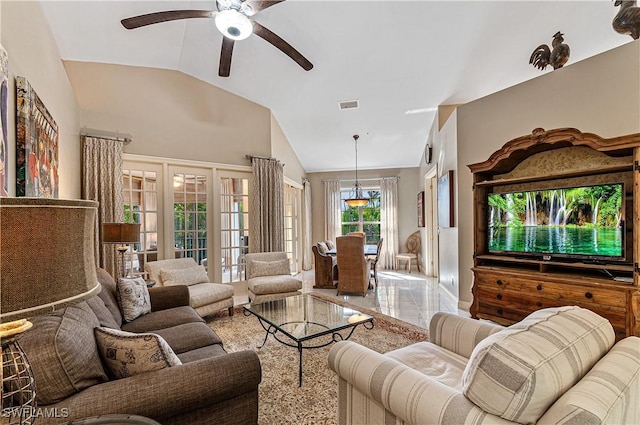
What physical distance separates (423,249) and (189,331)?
5.94m

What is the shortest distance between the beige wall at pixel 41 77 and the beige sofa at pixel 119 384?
1.06 m

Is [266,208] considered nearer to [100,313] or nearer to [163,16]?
[163,16]

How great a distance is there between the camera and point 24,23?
198 centimetres

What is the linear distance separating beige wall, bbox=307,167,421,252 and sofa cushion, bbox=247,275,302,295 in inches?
158

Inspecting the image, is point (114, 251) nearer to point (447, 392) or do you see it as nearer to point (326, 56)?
point (326, 56)

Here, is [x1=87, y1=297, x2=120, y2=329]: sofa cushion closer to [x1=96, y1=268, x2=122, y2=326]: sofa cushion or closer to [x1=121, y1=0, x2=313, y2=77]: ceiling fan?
[x1=96, y1=268, x2=122, y2=326]: sofa cushion

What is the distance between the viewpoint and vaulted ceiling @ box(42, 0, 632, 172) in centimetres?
315

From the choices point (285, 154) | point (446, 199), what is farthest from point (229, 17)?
point (285, 154)

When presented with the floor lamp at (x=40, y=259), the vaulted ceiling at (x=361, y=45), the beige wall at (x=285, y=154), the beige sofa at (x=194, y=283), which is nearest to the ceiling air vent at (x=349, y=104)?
the vaulted ceiling at (x=361, y=45)

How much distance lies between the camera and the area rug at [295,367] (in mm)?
1896

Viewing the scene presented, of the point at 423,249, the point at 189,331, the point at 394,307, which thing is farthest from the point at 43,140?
the point at 423,249

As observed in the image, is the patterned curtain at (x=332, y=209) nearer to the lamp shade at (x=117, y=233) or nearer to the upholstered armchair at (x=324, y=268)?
the upholstered armchair at (x=324, y=268)

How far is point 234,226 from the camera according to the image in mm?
5059

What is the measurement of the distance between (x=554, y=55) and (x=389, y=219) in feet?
16.2
